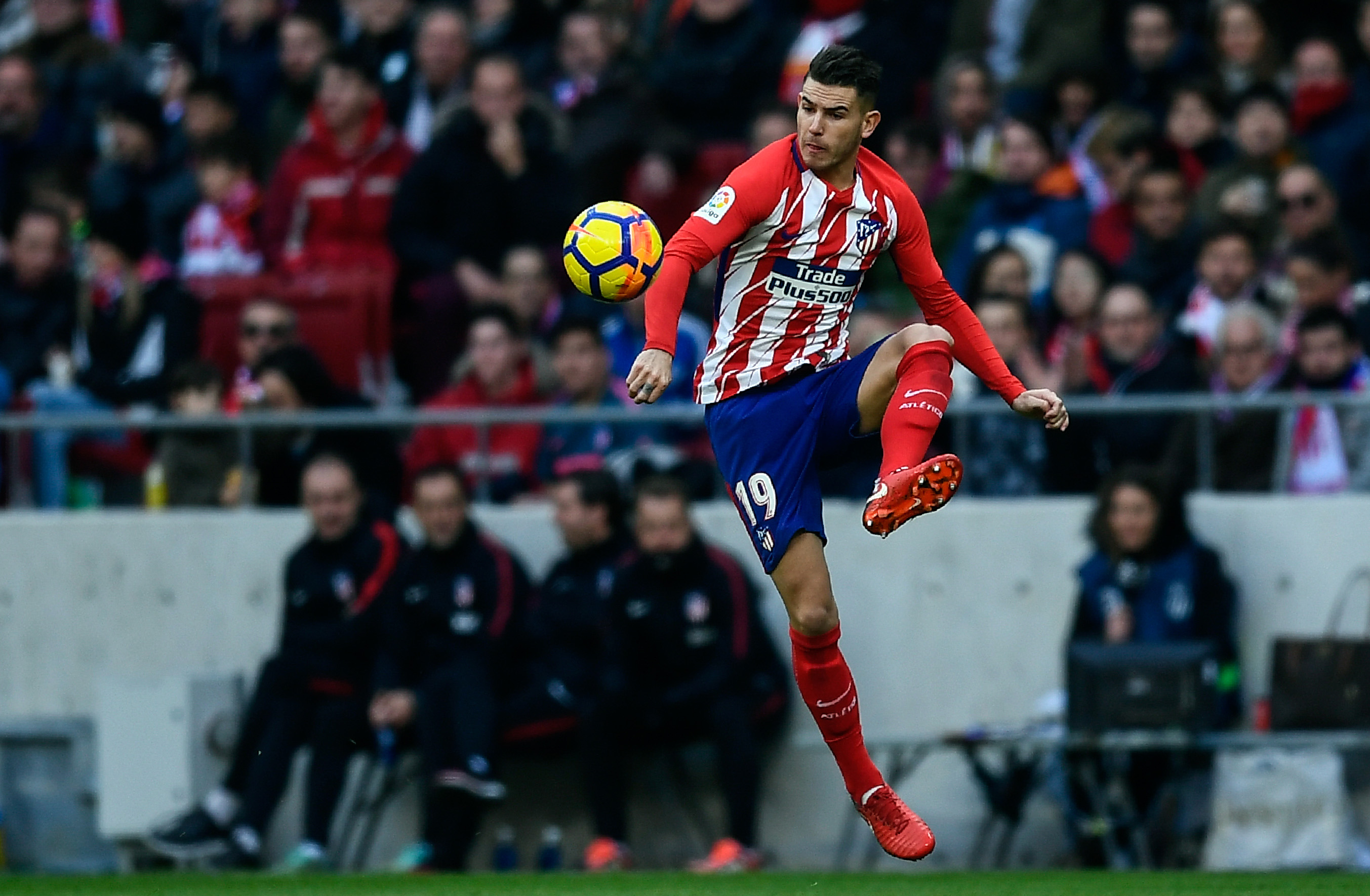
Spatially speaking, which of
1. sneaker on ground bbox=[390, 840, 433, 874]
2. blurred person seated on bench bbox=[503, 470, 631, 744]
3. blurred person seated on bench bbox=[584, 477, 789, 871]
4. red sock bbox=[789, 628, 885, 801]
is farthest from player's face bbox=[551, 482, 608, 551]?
red sock bbox=[789, 628, 885, 801]

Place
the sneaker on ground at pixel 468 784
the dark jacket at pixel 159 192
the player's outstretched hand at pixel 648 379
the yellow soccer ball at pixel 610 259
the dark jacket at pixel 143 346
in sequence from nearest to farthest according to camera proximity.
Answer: the player's outstretched hand at pixel 648 379 → the yellow soccer ball at pixel 610 259 → the sneaker on ground at pixel 468 784 → the dark jacket at pixel 143 346 → the dark jacket at pixel 159 192

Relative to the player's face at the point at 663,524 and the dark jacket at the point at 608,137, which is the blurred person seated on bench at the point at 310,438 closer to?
the player's face at the point at 663,524

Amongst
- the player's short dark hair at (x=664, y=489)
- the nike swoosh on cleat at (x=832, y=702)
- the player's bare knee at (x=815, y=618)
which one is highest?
the player's short dark hair at (x=664, y=489)

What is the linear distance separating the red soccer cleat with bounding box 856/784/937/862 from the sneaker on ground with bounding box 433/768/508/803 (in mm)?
2715

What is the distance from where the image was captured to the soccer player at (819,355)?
696cm

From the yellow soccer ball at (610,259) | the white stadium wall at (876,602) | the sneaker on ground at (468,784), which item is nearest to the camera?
the yellow soccer ball at (610,259)

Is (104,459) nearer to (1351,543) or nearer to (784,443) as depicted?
(784,443)

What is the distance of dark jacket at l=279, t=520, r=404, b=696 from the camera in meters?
10.4

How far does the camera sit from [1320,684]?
9.38 metres

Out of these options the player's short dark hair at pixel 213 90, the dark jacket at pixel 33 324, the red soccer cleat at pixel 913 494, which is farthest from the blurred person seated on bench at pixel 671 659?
the player's short dark hair at pixel 213 90

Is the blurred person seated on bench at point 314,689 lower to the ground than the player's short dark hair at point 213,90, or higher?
lower

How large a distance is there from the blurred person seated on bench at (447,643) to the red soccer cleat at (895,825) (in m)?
2.84

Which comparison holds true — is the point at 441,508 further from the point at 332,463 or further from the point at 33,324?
the point at 33,324

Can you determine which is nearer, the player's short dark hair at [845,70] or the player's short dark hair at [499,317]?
the player's short dark hair at [845,70]
